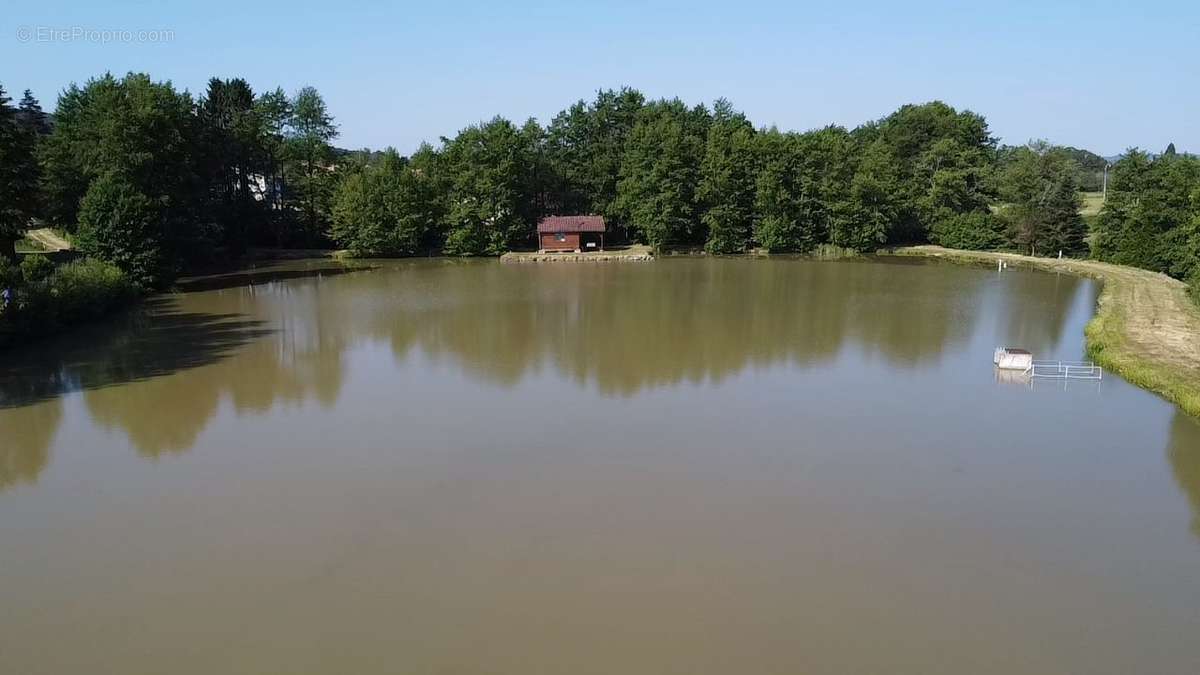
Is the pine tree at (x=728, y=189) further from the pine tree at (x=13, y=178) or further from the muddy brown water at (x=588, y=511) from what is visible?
the pine tree at (x=13, y=178)

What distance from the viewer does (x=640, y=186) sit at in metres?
39.0

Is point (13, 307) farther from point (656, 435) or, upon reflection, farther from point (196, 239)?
point (656, 435)

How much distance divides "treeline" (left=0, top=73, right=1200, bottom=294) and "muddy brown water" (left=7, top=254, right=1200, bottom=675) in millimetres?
19723

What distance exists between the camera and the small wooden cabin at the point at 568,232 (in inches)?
1501

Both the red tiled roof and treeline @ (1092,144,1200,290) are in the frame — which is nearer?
treeline @ (1092,144,1200,290)

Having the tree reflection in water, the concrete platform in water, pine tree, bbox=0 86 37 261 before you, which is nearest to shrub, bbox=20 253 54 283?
pine tree, bbox=0 86 37 261

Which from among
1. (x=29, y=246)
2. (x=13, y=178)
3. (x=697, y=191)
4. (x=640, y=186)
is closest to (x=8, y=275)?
(x=13, y=178)

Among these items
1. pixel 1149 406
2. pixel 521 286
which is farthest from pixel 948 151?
pixel 1149 406

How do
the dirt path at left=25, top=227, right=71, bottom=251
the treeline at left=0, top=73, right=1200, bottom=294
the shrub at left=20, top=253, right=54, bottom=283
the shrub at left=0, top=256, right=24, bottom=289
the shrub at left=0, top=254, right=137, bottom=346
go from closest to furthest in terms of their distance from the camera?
the shrub at left=0, top=256, right=24, bottom=289 → the shrub at left=0, top=254, right=137, bottom=346 → the shrub at left=20, top=253, right=54, bottom=283 → the dirt path at left=25, top=227, right=71, bottom=251 → the treeline at left=0, top=73, right=1200, bottom=294

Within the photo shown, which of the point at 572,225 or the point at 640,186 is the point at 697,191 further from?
the point at 572,225

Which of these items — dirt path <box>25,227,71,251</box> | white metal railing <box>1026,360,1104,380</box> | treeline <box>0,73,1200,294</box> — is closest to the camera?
white metal railing <box>1026,360,1104,380</box>

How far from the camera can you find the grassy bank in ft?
46.8

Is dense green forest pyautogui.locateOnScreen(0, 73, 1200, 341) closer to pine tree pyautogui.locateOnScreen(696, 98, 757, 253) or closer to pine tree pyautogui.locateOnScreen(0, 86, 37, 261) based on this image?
pine tree pyautogui.locateOnScreen(696, 98, 757, 253)

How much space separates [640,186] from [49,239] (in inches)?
1057
